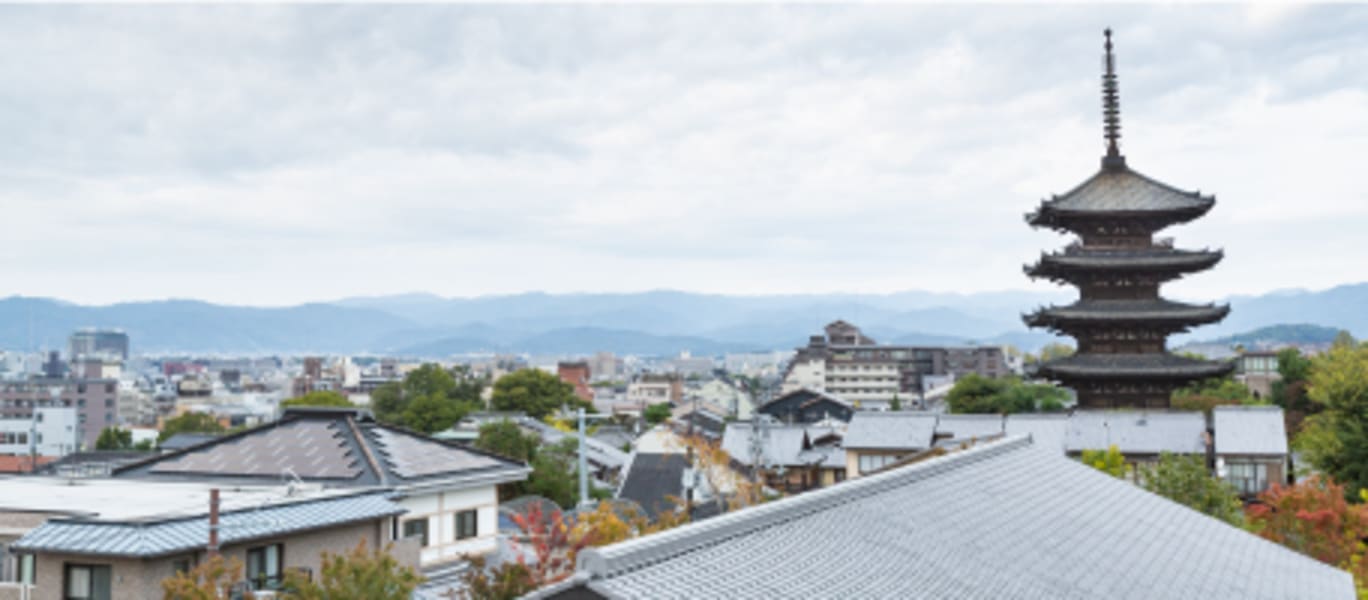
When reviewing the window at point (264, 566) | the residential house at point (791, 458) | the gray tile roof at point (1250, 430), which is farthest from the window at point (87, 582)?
the gray tile roof at point (1250, 430)

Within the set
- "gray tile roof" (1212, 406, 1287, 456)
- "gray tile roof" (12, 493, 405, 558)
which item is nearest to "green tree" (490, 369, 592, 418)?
"gray tile roof" (1212, 406, 1287, 456)

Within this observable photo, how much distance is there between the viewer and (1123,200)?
48969 mm

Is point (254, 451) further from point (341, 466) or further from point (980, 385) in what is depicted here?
point (980, 385)

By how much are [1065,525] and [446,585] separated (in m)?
13.1

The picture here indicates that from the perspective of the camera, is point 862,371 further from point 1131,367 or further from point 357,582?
point 357,582

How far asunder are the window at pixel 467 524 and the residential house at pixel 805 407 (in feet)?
244

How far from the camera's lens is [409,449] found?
27266 mm

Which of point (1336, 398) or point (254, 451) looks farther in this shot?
point (1336, 398)

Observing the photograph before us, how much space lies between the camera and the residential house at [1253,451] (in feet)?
144

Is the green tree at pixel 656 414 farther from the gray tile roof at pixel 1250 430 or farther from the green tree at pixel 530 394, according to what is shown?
the gray tile roof at pixel 1250 430

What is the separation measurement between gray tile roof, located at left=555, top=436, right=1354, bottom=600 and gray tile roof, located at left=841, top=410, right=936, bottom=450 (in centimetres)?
2844

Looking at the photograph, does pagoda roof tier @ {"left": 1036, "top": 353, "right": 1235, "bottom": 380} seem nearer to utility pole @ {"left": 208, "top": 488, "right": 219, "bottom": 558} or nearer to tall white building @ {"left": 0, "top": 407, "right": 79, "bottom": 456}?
utility pole @ {"left": 208, "top": 488, "right": 219, "bottom": 558}

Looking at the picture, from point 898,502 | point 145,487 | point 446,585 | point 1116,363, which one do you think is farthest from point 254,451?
point 1116,363

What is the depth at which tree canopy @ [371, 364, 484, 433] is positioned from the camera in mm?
90312
